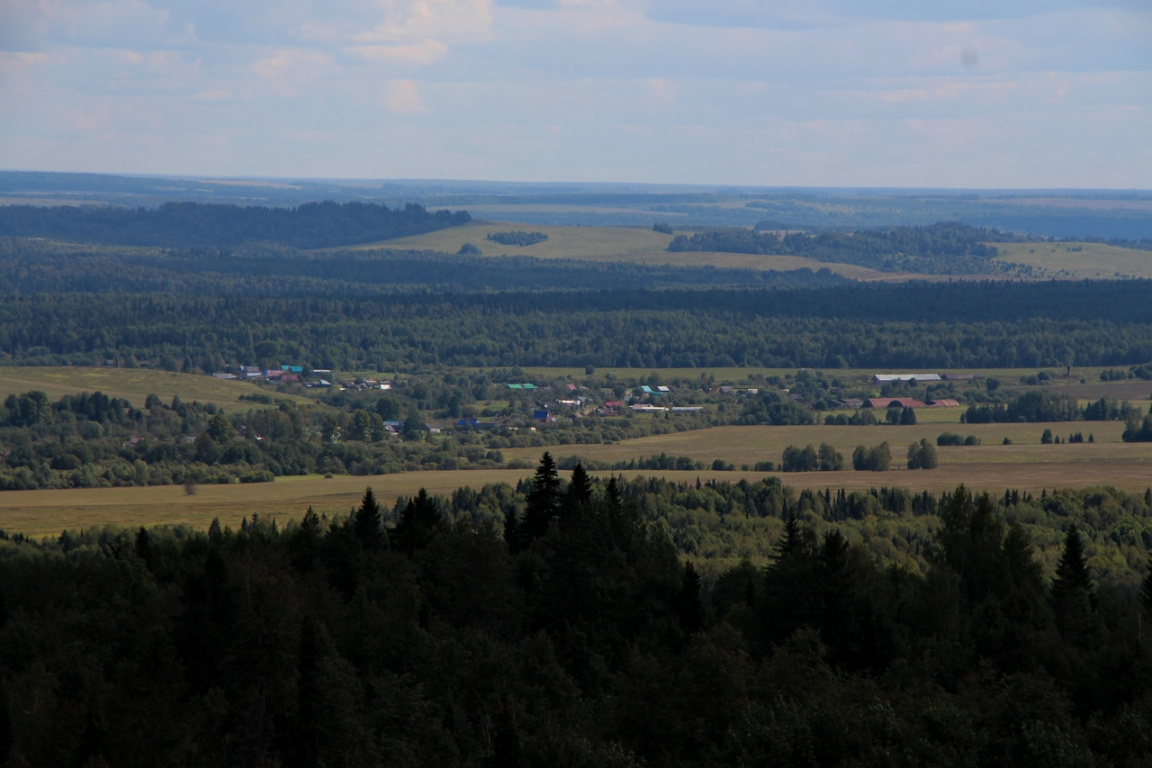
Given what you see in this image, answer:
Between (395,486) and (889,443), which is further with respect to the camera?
(889,443)

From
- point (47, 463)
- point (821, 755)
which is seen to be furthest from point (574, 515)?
point (47, 463)

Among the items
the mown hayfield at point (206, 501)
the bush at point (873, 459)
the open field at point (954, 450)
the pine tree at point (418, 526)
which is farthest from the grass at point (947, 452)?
the pine tree at point (418, 526)

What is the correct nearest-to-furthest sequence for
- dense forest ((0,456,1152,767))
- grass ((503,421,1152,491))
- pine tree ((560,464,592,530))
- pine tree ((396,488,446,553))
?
dense forest ((0,456,1152,767))
pine tree ((560,464,592,530))
pine tree ((396,488,446,553))
grass ((503,421,1152,491))

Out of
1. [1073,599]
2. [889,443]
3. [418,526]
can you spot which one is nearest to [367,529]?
[418,526]

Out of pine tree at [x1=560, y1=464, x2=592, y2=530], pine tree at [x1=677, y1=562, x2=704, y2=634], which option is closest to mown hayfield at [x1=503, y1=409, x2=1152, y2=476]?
pine tree at [x1=560, y1=464, x2=592, y2=530]

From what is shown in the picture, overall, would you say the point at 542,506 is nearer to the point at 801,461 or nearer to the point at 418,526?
the point at 418,526

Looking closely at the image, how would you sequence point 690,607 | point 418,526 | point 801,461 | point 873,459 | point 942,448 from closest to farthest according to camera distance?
point 690,607, point 418,526, point 873,459, point 801,461, point 942,448

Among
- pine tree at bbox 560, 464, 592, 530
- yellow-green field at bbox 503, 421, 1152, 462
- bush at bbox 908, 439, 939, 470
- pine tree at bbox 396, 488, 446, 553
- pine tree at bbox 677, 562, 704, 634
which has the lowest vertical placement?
yellow-green field at bbox 503, 421, 1152, 462

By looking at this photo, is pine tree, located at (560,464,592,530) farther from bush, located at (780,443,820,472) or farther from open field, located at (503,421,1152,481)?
bush, located at (780,443,820,472)

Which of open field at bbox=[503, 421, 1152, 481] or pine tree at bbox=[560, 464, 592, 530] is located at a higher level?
pine tree at bbox=[560, 464, 592, 530]
